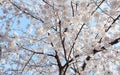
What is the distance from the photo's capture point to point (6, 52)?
272 inches

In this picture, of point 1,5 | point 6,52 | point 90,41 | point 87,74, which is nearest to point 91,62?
point 87,74

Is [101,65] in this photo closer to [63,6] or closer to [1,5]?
[63,6]

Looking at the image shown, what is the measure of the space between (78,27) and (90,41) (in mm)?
635

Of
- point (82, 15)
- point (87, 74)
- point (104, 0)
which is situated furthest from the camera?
point (87, 74)

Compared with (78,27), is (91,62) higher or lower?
lower

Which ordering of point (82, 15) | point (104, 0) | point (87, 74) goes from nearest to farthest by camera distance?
point (82, 15)
point (104, 0)
point (87, 74)

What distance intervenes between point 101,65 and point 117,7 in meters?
1.63

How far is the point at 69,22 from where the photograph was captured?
600 centimetres

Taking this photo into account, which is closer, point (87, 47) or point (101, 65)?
point (87, 47)

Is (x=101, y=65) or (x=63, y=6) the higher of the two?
(x=63, y=6)

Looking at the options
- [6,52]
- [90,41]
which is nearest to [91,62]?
[90,41]

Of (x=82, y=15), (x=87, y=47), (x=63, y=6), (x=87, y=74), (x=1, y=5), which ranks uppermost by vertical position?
(x=1, y=5)

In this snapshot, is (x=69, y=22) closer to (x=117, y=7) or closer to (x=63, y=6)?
(x=63, y=6)

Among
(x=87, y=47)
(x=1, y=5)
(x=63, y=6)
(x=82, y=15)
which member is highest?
(x=1, y=5)
